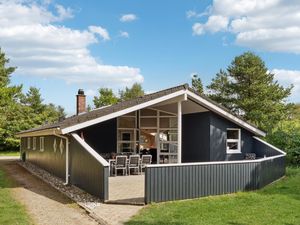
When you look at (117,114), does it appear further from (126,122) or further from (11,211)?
(11,211)

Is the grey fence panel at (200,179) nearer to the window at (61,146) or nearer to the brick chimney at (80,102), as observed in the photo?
the window at (61,146)

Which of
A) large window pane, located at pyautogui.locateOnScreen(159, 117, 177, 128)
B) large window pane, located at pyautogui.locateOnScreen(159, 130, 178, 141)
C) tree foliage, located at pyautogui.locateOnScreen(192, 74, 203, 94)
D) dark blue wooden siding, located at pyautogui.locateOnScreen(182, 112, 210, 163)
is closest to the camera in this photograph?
dark blue wooden siding, located at pyautogui.locateOnScreen(182, 112, 210, 163)

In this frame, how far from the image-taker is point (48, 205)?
10.6 m

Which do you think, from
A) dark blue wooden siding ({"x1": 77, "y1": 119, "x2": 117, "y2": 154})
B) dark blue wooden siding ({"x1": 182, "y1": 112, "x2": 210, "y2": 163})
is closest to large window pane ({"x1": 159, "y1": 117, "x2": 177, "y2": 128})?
dark blue wooden siding ({"x1": 182, "y1": 112, "x2": 210, "y2": 163})

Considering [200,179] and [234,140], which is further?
[234,140]

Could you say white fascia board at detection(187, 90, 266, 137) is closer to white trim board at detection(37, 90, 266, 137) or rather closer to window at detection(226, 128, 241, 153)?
white trim board at detection(37, 90, 266, 137)

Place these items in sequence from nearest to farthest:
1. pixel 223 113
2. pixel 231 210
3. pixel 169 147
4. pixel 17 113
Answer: pixel 231 210 → pixel 223 113 → pixel 169 147 → pixel 17 113

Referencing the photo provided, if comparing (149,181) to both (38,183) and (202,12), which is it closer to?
(38,183)

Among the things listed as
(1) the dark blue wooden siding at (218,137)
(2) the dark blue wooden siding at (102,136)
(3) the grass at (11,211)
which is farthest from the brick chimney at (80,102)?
(3) the grass at (11,211)

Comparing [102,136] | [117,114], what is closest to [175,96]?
[117,114]

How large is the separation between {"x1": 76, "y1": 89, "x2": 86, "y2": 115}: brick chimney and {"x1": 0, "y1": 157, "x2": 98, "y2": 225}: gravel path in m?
9.02

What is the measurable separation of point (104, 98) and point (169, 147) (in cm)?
3107

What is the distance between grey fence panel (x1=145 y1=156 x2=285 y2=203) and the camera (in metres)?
10.5

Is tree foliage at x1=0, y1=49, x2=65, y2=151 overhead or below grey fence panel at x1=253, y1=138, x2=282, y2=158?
overhead
